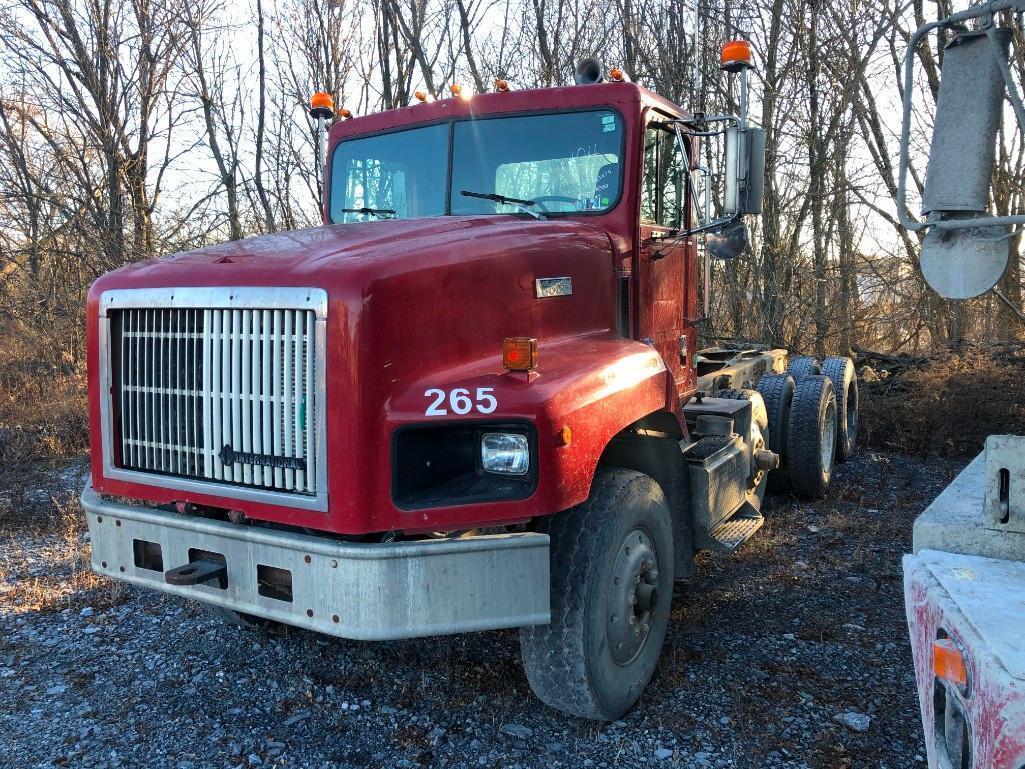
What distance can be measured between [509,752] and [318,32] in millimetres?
15551

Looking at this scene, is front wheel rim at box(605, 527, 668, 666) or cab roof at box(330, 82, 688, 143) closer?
front wheel rim at box(605, 527, 668, 666)

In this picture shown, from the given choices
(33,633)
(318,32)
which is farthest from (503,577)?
(318,32)

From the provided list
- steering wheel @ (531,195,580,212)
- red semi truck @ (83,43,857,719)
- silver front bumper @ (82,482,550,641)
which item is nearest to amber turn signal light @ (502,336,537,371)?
red semi truck @ (83,43,857,719)

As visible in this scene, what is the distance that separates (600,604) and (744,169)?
2182 millimetres

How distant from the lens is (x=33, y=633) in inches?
170

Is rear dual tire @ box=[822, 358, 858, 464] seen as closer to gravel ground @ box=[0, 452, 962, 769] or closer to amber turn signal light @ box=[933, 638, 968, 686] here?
gravel ground @ box=[0, 452, 962, 769]

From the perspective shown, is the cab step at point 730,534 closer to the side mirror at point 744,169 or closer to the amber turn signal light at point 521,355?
the side mirror at point 744,169

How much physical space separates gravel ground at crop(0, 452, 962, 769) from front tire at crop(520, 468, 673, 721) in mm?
220

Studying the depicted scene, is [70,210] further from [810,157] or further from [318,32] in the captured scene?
[810,157]

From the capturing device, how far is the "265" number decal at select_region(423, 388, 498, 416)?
277 cm

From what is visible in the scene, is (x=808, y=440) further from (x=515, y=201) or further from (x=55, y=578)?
(x=55, y=578)

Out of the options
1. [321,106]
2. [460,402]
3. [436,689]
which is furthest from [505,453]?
[321,106]

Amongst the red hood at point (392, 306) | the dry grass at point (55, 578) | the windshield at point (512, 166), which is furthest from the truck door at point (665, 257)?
the dry grass at point (55, 578)

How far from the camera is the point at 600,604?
123 inches
